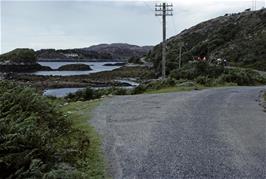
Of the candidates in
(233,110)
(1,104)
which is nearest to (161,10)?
(233,110)

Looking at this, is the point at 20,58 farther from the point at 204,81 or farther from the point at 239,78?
the point at 204,81

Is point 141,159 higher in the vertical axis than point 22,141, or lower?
lower

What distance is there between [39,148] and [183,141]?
148 inches

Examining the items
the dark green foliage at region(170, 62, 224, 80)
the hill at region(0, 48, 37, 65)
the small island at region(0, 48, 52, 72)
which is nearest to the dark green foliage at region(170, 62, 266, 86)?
the dark green foliage at region(170, 62, 224, 80)

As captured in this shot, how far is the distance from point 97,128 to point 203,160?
13.8ft

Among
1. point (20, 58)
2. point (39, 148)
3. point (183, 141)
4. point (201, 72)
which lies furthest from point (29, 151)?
point (20, 58)

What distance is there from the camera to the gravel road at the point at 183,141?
8445 millimetres

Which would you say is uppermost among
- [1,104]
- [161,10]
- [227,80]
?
[161,10]

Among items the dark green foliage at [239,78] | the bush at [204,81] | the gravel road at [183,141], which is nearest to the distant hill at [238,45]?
the dark green foliage at [239,78]

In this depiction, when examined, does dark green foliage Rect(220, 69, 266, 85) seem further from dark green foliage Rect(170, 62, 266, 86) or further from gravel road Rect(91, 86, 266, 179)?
gravel road Rect(91, 86, 266, 179)

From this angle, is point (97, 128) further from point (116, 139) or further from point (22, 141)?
point (22, 141)

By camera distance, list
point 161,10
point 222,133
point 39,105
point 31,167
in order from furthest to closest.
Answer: point 161,10
point 39,105
point 222,133
point 31,167

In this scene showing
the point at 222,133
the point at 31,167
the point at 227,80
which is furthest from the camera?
the point at 227,80

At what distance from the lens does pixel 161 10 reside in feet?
166
